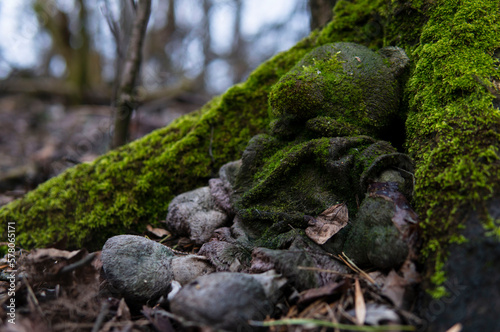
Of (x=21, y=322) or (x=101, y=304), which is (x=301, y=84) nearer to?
(x=101, y=304)

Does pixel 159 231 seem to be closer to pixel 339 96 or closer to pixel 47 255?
pixel 47 255

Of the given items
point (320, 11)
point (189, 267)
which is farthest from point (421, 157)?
point (320, 11)

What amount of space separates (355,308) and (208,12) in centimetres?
1523

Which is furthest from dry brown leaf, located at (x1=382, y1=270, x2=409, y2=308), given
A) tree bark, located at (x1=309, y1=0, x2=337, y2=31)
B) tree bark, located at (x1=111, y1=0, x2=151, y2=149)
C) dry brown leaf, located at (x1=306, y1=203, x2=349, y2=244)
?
tree bark, located at (x1=111, y1=0, x2=151, y2=149)

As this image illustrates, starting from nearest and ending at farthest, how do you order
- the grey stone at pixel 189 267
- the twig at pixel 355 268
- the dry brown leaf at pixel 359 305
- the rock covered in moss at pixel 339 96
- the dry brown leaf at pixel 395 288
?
1. the dry brown leaf at pixel 359 305
2. the dry brown leaf at pixel 395 288
3. the twig at pixel 355 268
4. the grey stone at pixel 189 267
5. the rock covered in moss at pixel 339 96

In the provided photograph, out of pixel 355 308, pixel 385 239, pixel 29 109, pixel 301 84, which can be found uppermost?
pixel 301 84

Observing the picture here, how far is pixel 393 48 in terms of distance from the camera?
9.02 feet

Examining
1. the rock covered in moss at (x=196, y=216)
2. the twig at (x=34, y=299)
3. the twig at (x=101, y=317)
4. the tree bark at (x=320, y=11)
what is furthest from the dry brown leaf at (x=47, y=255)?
the tree bark at (x=320, y=11)

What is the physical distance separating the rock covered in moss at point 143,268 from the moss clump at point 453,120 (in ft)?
4.89

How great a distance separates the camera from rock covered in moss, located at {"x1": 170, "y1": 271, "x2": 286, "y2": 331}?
58.8 inches

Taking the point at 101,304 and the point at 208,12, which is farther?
the point at 208,12

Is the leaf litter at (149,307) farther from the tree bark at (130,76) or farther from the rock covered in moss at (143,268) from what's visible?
the tree bark at (130,76)

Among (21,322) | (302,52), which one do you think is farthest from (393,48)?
(21,322)

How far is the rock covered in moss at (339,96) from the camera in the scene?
237 centimetres
